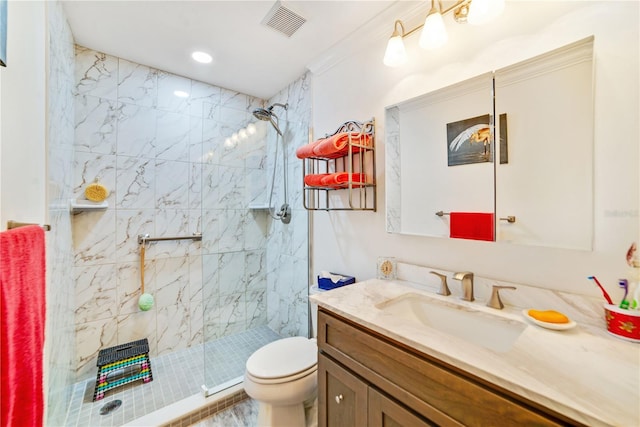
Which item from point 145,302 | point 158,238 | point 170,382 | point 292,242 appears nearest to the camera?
point 170,382

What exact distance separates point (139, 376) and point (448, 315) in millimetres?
2129

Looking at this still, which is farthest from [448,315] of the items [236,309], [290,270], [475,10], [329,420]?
[236,309]

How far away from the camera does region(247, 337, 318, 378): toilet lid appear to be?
1.32 m

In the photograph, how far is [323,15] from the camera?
1467 mm

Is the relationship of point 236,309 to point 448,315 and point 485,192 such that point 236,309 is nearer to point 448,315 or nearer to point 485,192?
point 448,315

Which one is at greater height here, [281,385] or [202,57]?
[202,57]

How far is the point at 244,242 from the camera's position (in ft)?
7.88

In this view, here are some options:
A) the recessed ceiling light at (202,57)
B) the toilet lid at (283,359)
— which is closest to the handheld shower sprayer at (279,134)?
the recessed ceiling light at (202,57)

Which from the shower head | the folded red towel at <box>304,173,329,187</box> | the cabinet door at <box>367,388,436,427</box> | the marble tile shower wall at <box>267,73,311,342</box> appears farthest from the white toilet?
the shower head

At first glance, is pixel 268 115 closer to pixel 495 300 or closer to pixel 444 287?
pixel 444 287

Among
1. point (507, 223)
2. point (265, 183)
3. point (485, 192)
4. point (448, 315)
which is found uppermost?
point (265, 183)

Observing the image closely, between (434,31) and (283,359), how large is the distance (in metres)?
1.83

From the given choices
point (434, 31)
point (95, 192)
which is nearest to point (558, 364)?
point (434, 31)

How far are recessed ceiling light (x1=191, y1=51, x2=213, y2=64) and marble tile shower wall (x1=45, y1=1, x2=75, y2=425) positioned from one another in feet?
2.31
